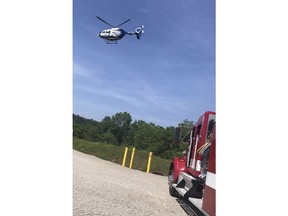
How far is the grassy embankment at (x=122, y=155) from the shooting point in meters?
20.1

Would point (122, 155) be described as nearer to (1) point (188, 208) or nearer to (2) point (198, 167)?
(1) point (188, 208)

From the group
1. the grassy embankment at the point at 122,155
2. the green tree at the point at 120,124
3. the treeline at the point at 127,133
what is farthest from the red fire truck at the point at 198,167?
the green tree at the point at 120,124

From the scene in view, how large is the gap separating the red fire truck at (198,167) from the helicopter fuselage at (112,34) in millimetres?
23125

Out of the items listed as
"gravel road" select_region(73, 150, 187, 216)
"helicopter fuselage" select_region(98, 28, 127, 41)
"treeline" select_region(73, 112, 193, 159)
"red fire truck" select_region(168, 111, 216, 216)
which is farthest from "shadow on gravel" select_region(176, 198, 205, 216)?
"treeline" select_region(73, 112, 193, 159)

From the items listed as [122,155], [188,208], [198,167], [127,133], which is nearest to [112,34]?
[122,155]

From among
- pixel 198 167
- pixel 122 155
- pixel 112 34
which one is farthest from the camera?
pixel 112 34

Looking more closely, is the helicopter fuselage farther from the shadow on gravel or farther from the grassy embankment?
the shadow on gravel

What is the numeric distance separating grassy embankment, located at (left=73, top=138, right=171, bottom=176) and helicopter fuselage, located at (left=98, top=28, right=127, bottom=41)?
35.2ft

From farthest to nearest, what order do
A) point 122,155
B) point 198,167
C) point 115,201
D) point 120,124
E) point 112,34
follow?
point 120,124, point 112,34, point 122,155, point 198,167, point 115,201

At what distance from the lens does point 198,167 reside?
9.55m

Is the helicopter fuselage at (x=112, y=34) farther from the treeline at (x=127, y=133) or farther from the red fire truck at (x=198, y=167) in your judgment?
the treeline at (x=127, y=133)

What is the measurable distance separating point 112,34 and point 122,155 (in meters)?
14.4
